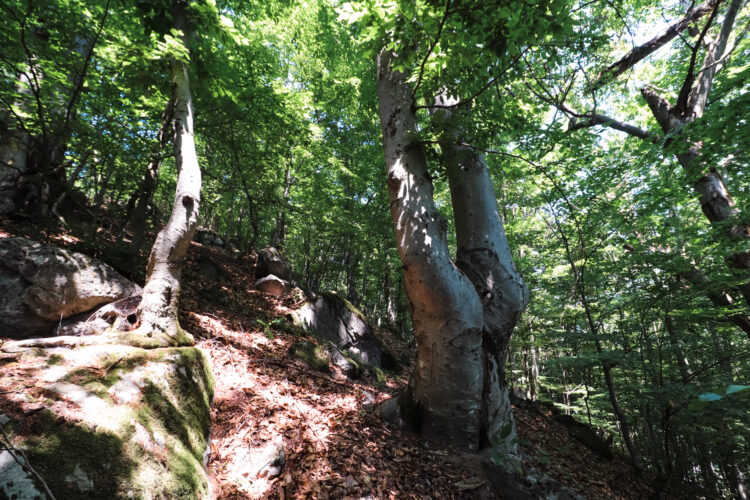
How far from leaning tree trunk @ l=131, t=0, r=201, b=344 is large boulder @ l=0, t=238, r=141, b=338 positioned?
904 millimetres

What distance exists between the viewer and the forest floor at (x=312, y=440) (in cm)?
243

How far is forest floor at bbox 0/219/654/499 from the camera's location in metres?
2.43

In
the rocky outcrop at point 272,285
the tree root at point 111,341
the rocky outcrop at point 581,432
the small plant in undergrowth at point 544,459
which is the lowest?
the rocky outcrop at point 581,432

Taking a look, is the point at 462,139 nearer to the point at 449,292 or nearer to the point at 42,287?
the point at 449,292

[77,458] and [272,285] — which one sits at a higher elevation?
[272,285]

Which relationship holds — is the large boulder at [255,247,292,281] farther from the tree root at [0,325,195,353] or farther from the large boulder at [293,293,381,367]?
the tree root at [0,325,195,353]

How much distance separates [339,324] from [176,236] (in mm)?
4982

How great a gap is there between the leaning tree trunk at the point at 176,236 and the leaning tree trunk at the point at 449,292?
2.74m

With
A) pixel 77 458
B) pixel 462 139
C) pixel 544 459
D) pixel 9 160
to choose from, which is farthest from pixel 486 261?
pixel 9 160

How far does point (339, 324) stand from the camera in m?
7.94

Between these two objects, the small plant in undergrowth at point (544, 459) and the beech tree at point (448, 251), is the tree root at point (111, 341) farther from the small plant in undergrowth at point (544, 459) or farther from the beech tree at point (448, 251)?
the small plant in undergrowth at point (544, 459)

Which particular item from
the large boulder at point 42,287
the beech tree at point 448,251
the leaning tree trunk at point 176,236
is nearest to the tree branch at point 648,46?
the beech tree at point 448,251

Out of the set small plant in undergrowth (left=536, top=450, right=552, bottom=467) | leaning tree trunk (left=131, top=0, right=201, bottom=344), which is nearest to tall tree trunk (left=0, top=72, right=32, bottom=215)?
leaning tree trunk (left=131, top=0, right=201, bottom=344)

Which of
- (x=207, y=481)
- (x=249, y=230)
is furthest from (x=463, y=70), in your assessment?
(x=249, y=230)
